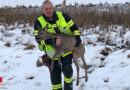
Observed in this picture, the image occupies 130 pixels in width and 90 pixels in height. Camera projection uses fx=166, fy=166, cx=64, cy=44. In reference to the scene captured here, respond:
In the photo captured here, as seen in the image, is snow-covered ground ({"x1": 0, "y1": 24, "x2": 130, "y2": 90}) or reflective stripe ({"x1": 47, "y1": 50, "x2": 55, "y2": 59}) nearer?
reflective stripe ({"x1": 47, "y1": 50, "x2": 55, "y2": 59})

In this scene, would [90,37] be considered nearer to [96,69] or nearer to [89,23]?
[89,23]

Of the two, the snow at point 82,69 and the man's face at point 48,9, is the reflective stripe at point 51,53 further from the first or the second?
the snow at point 82,69

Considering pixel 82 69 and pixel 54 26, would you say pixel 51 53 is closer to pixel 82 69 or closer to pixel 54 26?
pixel 54 26

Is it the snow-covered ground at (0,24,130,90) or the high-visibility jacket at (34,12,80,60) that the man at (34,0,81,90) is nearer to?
the high-visibility jacket at (34,12,80,60)

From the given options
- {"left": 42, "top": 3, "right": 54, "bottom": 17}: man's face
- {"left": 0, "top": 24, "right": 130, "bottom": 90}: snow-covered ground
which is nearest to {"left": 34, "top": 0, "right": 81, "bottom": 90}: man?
{"left": 42, "top": 3, "right": 54, "bottom": 17}: man's face

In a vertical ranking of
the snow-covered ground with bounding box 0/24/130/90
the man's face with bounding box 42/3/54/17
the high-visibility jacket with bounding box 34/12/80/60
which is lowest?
the snow-covered ground with bounding box 0/24/130/90

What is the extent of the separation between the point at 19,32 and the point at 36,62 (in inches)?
127

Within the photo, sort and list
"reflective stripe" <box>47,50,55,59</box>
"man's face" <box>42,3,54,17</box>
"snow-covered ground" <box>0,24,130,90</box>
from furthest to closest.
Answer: "snow-covered ground" <box>0,24,130,90</box> → "reflective stripe" <box>47,50,55,59</box> → "man's face" <box>42,3,54,17</box>

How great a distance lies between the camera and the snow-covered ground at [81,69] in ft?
11.2

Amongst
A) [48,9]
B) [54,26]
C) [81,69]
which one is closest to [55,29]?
[54,26]

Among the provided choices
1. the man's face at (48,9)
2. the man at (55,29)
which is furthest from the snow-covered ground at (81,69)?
the man's face at (48,9)

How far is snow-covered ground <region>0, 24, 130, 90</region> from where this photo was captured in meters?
3.42

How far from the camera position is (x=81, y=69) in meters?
4.09

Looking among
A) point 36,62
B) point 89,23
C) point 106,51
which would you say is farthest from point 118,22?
point 36,62
